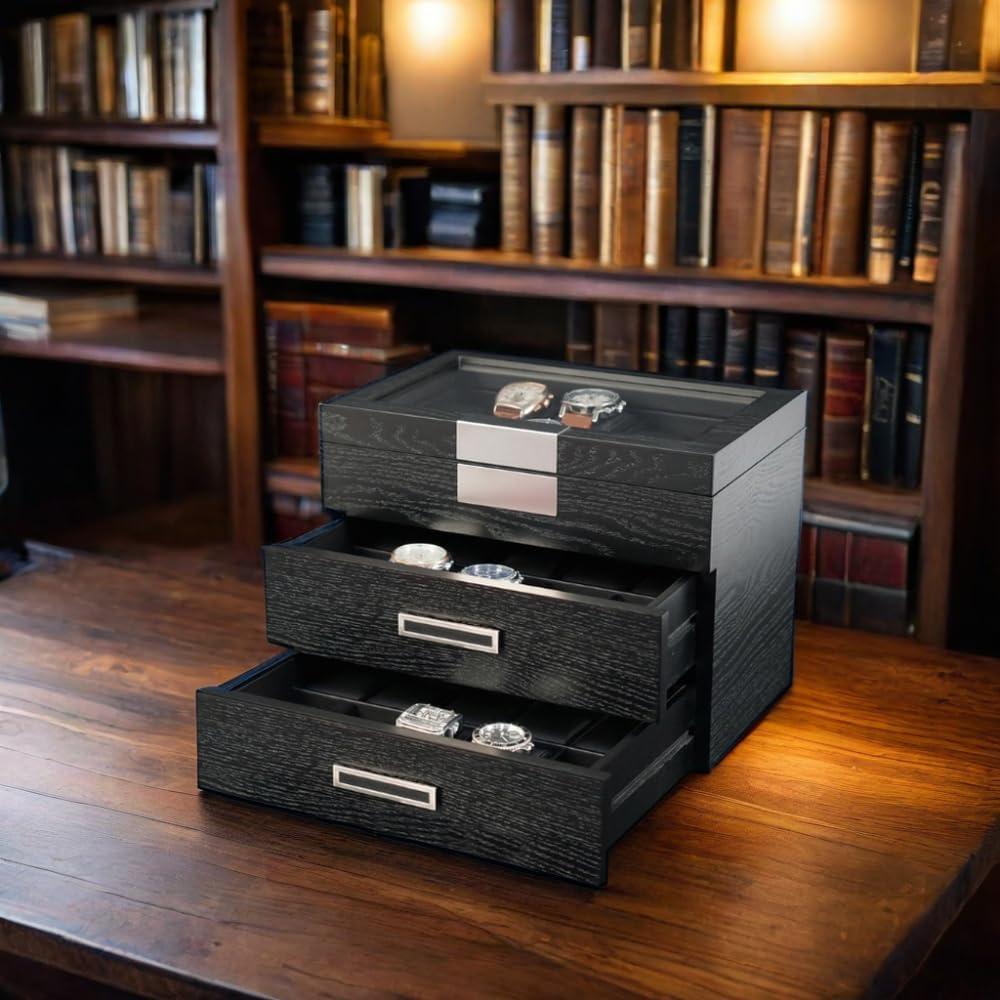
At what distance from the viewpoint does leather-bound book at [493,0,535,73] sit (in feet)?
6.56

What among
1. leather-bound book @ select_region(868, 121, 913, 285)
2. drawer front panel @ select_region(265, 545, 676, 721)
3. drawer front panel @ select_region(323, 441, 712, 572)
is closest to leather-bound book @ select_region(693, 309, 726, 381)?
leather-bound book @ select_region(868, 121, 913, 285)

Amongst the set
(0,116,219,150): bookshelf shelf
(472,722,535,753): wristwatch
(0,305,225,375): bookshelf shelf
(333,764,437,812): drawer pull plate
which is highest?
(0,116,219,150): bookshelf shelf

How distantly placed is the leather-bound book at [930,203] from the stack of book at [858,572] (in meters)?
0.33

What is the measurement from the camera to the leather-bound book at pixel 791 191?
1.90 meters

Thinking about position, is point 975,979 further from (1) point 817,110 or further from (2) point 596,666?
(1) point 817,110

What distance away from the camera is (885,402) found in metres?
1.94

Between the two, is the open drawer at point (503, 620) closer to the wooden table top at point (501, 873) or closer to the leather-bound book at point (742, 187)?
the wooden table top at point (501, 873)

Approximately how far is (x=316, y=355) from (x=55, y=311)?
53cm

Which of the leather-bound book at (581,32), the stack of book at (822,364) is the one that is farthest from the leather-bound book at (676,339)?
the leather-bound book at (581,32)

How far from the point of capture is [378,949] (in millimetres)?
1127

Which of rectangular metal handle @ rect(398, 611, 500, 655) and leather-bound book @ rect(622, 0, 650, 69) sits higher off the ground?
leather-bound book @ rect(622, 0, 650, 69)

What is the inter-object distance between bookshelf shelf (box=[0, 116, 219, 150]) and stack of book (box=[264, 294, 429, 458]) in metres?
0.28

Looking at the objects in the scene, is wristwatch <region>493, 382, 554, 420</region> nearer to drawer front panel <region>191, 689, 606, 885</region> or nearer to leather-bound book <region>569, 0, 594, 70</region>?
drawer front panel <region>191, 689, 606, 885</region>

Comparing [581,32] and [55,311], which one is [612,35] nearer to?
[581,32]
